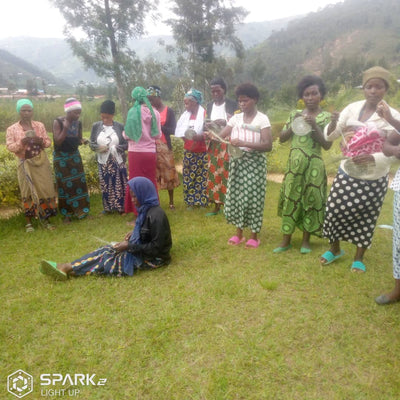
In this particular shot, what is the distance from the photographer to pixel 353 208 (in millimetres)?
3148

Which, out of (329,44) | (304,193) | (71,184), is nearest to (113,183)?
(71,184)

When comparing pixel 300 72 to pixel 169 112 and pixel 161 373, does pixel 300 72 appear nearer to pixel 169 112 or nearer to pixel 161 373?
pixel 169 112

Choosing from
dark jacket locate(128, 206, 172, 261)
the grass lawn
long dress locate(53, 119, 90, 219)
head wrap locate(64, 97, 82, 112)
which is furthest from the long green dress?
long dress locate(53, 119, 90, 219)

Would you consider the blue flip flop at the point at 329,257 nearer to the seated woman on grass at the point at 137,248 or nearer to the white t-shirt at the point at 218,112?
the seated woman on grass at the point at 137,248

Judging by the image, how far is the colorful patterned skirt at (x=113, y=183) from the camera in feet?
17.3

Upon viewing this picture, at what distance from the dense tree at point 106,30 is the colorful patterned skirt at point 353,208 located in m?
12.8

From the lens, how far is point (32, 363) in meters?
2.37

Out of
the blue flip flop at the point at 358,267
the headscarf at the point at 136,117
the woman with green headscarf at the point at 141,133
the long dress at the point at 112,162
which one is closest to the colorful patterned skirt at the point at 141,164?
the woman with green headscarf at the point at 141,133

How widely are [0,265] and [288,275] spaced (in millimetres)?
3276

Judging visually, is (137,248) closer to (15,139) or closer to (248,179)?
(248,179)

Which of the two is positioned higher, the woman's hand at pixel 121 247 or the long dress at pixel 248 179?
the long dress at pixel 248 179

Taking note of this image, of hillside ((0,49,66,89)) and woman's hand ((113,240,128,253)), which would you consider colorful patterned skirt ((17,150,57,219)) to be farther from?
hillside ((0,49,66,89))

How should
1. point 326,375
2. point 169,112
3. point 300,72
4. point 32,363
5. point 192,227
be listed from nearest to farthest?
1. point 326,375
2. point 32,363
3. point 192,227
4. point 169,112
5. point 300,72

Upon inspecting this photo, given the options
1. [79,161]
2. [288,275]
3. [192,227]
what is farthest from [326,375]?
[79,161]
